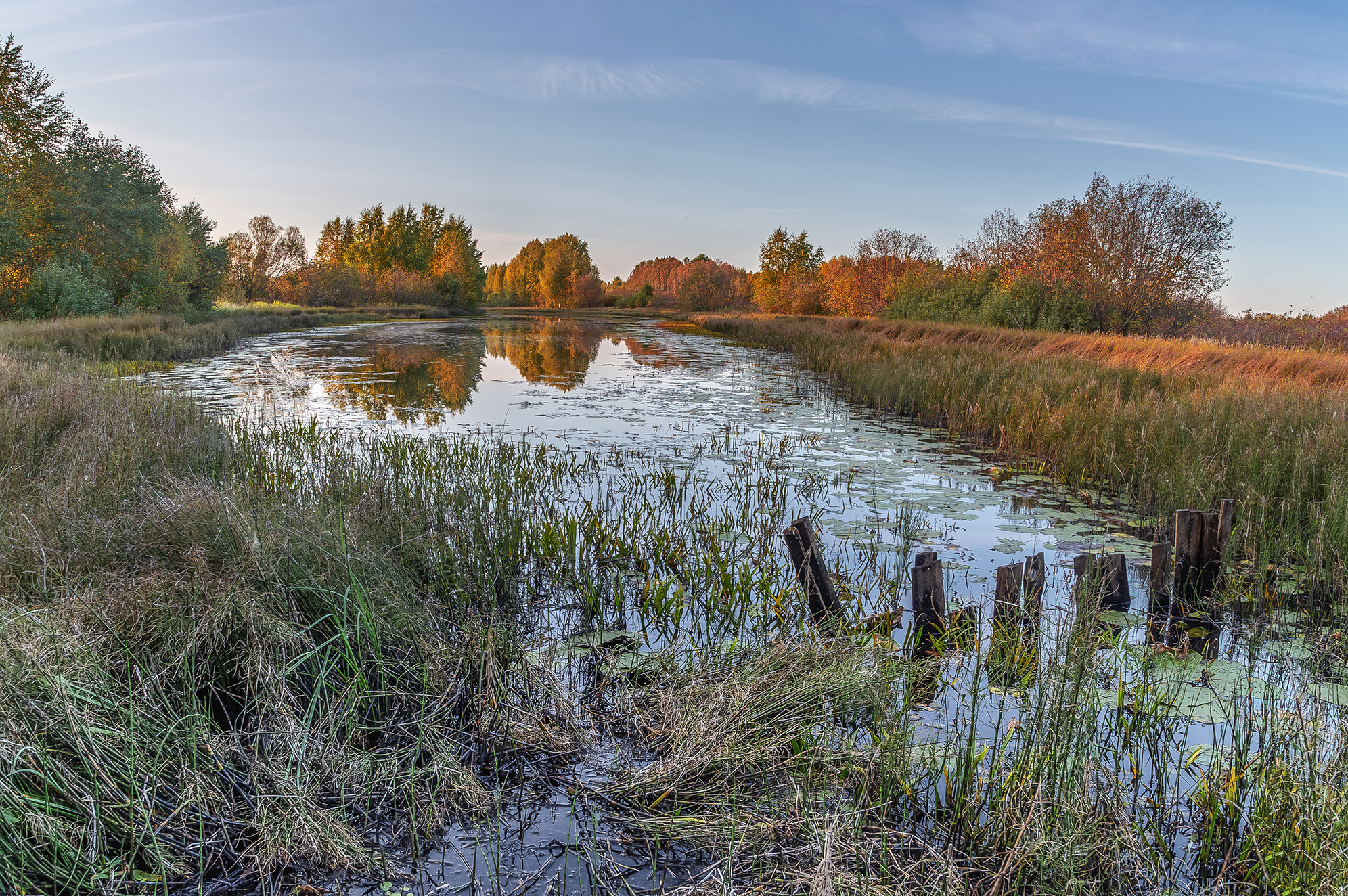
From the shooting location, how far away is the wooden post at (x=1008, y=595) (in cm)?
343

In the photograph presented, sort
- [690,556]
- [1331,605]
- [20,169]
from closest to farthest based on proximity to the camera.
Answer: [1331,605] → [690,556] → [20,169]

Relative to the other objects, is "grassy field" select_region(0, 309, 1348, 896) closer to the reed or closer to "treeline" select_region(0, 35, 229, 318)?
the reed

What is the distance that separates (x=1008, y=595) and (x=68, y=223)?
103 ft

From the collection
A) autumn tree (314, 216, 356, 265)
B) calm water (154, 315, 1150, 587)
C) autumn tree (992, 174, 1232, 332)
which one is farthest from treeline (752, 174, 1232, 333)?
autumn tree (314, 216, 356, 265)

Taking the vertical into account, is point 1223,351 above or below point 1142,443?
above

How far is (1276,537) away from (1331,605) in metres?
1.01

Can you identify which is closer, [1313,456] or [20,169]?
[1313,456]

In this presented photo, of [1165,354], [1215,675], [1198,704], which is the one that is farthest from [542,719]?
[1165,354]

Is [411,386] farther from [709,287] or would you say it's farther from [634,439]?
[709,287]

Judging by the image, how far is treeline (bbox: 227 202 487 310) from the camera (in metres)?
48.8

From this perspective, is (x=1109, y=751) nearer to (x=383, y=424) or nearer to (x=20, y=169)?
(x=383, y=424)

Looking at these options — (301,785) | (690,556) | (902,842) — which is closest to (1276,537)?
(690,556)

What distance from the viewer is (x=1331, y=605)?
405cm

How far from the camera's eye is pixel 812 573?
12.3 feet
